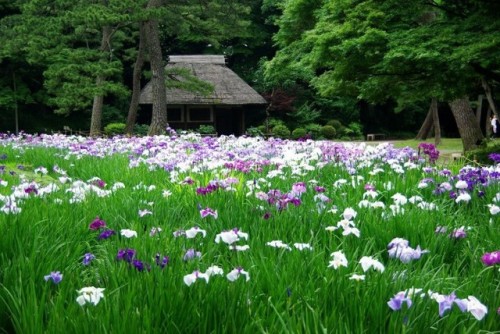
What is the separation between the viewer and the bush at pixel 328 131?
31.0 m

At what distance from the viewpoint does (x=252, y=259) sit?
2.17 metres

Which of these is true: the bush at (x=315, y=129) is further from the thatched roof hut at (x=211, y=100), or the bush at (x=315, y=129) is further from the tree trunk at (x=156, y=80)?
the tree trunk at (x=156, y=80)

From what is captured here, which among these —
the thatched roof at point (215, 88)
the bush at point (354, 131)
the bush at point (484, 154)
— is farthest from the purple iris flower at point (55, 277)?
the bush at point (354, 131)

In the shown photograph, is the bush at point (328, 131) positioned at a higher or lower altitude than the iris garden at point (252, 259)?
lower

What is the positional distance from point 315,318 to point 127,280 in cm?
78

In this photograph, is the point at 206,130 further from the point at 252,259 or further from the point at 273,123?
the point at 252,259

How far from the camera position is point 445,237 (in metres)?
2.66

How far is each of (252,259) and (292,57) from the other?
1628 centimetres

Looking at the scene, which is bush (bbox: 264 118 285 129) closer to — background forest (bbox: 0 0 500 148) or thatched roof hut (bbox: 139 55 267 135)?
background forest (bbox: 0 0 500 148)

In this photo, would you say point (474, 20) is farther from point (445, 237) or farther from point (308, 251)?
point (308, 251)

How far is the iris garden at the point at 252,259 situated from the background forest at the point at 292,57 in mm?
4756

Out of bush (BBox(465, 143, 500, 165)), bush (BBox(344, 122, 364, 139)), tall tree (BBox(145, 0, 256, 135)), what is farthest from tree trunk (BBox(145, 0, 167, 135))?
bush (BBox(344, 122, 364, 139))

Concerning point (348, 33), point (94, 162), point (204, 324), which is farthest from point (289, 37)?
point (204, 324)

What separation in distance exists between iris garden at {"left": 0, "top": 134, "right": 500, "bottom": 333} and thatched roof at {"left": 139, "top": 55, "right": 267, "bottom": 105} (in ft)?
82.1
